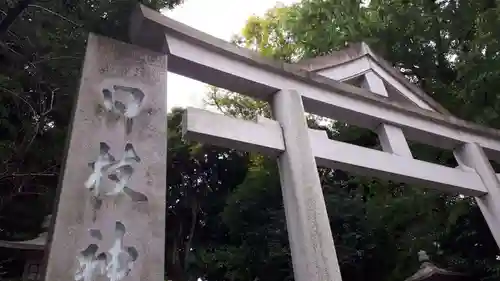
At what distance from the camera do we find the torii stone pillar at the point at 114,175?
214cm

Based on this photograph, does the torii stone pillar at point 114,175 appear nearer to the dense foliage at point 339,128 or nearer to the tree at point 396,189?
the dense foliage at point 339,128

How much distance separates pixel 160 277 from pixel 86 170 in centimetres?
66

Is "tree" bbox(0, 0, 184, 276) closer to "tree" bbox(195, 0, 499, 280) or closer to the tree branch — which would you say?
the tree branch

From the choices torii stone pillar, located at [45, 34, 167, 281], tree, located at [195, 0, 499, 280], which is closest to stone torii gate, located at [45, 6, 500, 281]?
torii stone pillar, located at [45, 34, 167, 281]

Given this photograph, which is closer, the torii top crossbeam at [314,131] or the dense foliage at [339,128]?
the torii top crossbeam at [314,131]

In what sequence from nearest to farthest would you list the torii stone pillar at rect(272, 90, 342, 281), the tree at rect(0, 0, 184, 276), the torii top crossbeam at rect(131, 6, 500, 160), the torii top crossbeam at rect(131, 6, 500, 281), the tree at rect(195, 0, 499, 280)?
the torii stone pillar at rect(272, 90, 342, 281) → the torii top crossbeam at rect(131, 6, 500, 281) → the torii top crossbeam at rect(131, 6, 500, 160) → the tree at rect(195, 0, 499, 280) → the tree at rect(0, 0, 184, 276)

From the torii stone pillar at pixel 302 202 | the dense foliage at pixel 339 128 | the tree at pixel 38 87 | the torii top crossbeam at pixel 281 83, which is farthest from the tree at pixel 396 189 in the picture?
the tree at pixel 38 87

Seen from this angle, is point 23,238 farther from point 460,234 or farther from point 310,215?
point 460,234

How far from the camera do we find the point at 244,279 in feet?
27.5

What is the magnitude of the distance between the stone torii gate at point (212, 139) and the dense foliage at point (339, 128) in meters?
1.45

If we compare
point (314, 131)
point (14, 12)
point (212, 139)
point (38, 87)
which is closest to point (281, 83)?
point (314, 131)

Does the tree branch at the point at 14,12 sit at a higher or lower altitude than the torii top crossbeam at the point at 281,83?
higher

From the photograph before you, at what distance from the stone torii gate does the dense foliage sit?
4.74 ft

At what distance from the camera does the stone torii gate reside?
223cm
